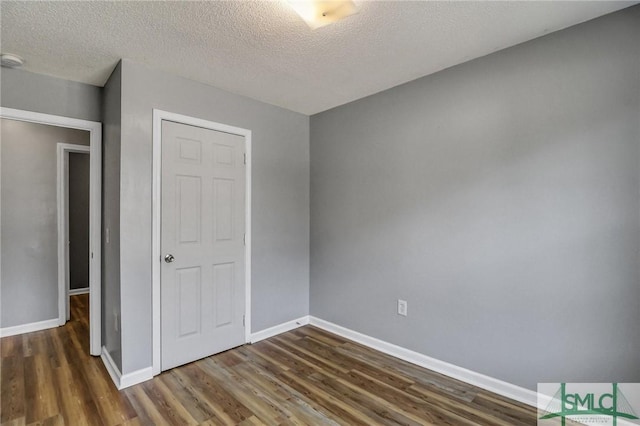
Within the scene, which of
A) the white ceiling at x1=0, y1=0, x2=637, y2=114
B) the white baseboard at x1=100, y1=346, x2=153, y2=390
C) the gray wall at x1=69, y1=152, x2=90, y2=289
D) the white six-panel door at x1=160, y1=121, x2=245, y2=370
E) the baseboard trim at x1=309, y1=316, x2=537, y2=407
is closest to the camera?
the white ceiling at x1=0, y1=0, x2=637, y2=114

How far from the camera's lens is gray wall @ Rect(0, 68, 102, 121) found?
2355mm

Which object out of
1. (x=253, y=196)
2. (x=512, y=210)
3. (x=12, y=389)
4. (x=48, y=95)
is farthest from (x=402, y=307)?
(x=48, y=95)

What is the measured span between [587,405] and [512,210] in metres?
1.26

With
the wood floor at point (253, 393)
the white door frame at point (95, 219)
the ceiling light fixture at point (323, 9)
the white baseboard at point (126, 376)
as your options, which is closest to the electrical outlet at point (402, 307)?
the wood floor at point (253, 393)

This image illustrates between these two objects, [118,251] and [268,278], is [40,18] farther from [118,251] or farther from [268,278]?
[268,278]

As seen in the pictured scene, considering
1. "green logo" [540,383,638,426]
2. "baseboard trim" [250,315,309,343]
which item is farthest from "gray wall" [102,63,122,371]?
"green logo" [540,383,638,426]

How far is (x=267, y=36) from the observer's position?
2.00m

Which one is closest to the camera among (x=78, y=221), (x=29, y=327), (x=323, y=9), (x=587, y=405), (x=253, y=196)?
(x=323, y=9)

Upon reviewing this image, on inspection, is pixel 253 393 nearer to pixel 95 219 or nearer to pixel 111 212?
pixel 111 212

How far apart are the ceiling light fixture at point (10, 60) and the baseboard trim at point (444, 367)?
346 centimetres

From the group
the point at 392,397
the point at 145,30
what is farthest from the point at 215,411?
the point at 145,30

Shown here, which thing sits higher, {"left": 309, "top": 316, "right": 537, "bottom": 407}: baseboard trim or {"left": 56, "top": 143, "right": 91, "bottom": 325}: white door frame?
{"left": 56, "top": 143, "right": 91, "bottom": 325}: white door frame

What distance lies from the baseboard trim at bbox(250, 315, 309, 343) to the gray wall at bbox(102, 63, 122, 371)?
47.1 inches

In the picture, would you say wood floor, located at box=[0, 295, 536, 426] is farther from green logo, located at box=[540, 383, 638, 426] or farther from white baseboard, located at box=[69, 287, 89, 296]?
white baseboard, located at box=[69, 287, 89, 296]
